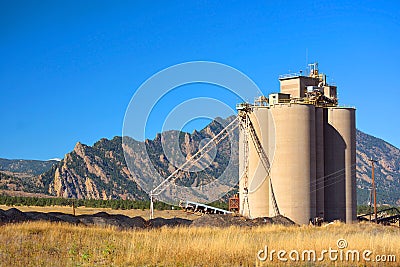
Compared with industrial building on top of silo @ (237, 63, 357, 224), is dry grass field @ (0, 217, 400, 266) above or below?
below

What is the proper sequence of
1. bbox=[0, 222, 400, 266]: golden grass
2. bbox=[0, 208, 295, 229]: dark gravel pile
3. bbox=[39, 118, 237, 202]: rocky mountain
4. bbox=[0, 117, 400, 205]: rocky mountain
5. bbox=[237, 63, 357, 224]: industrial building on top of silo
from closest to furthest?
bbox=[0, 222, 400, 266]: golden grass → bbox=[0, 208, 295, 229]: dark gravel pile → bbox=[237, 63, 357, 224]: industrial building on top of silo → bbox=[0, 117, 400, 205]: rocky mountain → bbox=[39, 118, 237, 202]: rocky mountain

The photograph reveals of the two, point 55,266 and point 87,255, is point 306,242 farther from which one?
point 55,266

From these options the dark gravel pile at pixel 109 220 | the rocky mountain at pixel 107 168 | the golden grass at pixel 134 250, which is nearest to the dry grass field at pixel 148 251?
the golden grass at pixel 134 250

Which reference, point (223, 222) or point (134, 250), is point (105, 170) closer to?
point (223, 222)

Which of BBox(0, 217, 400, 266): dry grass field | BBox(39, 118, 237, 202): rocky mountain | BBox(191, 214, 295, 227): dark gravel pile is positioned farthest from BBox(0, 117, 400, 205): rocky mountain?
BBox(0, 217, 400, 266): dry grass field

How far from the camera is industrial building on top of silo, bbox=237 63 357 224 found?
49.2m

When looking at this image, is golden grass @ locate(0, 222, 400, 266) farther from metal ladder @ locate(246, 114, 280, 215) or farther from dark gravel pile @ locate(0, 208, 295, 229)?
metal ladder @ locate(246, 114, 280, 215)

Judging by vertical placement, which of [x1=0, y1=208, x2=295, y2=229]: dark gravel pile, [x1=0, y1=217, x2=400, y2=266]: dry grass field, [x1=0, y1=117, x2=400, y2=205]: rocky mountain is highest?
[x1=0, y1=117, x2=400, y2=205]: rocky mountain

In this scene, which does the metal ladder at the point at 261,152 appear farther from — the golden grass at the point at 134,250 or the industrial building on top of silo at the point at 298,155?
the golden grass at the point at 134,250

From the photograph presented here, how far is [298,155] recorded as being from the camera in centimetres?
4900

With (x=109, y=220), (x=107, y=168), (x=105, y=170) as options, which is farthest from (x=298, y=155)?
(x=107, y=168)

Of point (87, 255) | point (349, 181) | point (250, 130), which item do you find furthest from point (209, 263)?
point (349, 181)

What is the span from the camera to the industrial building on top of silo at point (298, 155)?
49188 millimetres

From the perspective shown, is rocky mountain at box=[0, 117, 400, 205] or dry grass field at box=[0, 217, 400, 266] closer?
dry grass field at box=[0, 217, 400, 266]
